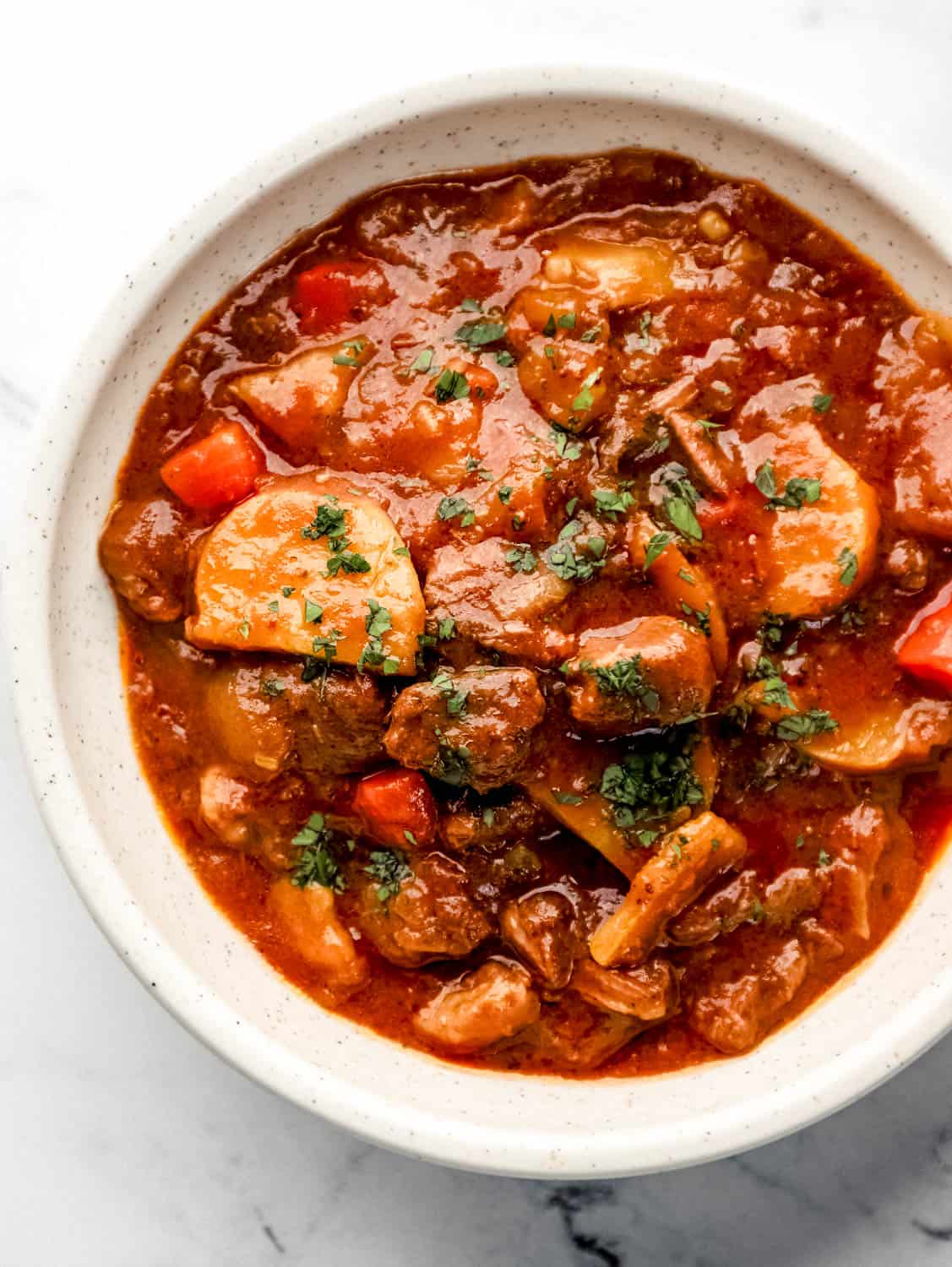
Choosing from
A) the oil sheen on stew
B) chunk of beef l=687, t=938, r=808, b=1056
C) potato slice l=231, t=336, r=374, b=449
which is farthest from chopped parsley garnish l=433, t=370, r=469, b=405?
chunk of beef l=687, t=938, r=808, b=1056

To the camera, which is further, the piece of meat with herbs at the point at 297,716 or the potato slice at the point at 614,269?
the potato slice at the point at 614,269

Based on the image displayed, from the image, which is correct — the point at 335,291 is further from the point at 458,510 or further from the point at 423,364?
the point at 458,510

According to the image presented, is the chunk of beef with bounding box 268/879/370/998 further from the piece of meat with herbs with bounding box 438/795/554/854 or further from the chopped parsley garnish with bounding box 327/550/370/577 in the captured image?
the chopped parsley garnish with bounding box 327/550/370/577

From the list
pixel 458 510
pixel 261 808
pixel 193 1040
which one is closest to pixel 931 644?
pixel 458 510

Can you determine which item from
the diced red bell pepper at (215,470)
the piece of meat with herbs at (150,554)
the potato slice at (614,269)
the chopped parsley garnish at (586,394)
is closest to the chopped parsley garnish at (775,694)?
the chopped parsley garnish at (586,394)

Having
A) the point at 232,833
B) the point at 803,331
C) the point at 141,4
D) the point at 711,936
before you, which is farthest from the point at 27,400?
the point at 711,936

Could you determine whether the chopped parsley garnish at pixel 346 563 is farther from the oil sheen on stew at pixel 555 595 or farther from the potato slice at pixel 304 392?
the potato slice at pixel 304 392
